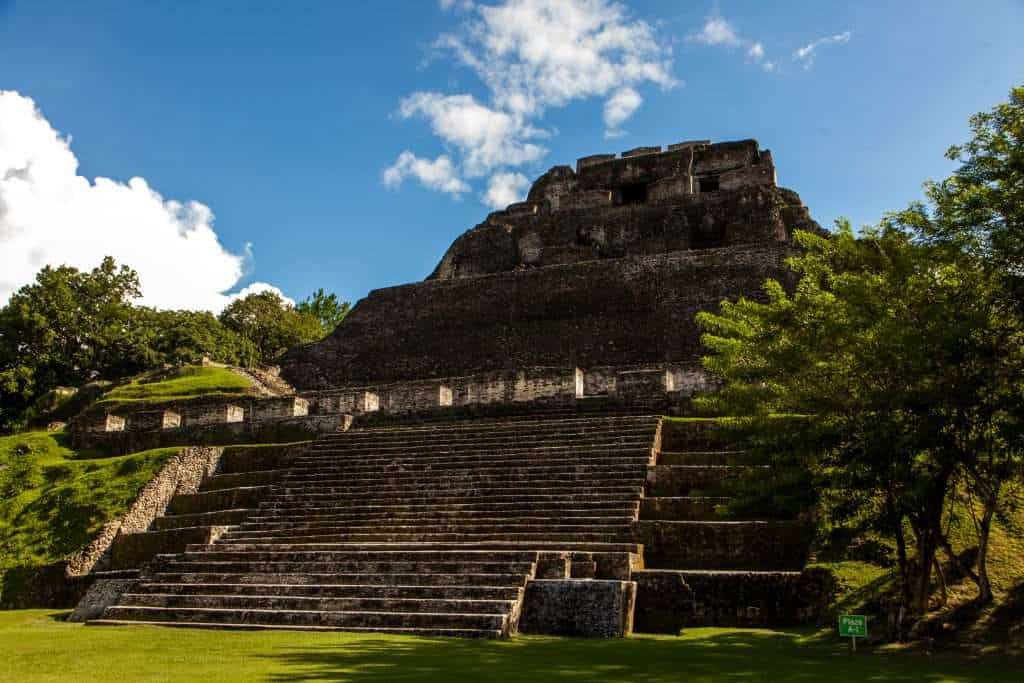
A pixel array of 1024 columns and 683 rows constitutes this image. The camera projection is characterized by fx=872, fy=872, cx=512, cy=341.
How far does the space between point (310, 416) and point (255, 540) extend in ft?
16.3

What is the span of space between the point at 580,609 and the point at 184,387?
1730 cm

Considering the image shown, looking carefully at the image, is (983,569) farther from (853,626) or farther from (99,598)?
(99,598)

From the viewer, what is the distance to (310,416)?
16.9 metres

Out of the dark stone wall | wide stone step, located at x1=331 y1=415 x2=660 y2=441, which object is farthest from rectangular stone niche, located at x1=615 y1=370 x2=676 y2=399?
the dark stone wall

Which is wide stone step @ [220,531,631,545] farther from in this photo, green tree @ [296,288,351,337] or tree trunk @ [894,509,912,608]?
green tree @ [296,288,351,337]

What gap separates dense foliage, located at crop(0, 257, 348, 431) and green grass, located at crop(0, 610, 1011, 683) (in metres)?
20.1

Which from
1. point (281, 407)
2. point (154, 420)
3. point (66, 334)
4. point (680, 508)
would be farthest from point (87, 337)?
point (680, 508)

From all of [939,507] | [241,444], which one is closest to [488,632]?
[939,507]

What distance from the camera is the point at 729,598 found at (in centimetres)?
908

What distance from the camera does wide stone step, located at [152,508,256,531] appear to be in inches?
→ 517

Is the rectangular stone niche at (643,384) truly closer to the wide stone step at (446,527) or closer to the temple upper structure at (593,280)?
the temple upper structure at (593,280)

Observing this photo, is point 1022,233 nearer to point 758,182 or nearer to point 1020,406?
point 1020,406

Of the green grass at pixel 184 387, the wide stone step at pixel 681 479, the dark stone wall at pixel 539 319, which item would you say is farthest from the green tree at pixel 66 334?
the wide stone step at pixel 681 479

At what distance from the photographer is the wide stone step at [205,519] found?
13125 millimetres
